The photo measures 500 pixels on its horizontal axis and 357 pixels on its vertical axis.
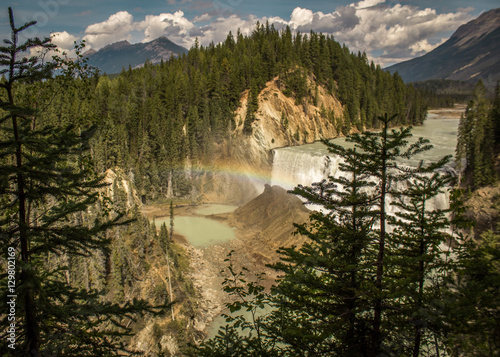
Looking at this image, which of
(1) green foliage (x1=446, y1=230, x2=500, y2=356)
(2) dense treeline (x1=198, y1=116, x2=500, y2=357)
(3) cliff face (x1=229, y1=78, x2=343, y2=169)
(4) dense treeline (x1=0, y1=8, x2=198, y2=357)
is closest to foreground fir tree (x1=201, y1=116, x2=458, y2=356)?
(2) dense treeline (x1=198, y1=116, x2=500, y2=357)

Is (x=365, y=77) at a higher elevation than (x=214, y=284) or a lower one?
higher

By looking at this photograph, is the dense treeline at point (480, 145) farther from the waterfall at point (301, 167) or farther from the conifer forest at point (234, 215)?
the waterfall at point (301, 167)

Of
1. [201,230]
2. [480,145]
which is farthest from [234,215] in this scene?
[480,145]

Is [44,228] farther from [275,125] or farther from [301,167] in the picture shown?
[275,125]

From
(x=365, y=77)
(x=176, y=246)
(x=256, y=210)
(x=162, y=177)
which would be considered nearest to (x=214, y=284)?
(x=176, y=246)

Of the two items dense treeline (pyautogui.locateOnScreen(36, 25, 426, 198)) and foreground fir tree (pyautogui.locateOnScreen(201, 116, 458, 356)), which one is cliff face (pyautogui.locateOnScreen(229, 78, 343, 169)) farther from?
foreground fir tree (pyautogui.locateOnScreen(201, 116, 458, 356))

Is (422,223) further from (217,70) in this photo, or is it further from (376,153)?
(217,70)

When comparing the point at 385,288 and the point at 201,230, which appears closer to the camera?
the point at 385,288

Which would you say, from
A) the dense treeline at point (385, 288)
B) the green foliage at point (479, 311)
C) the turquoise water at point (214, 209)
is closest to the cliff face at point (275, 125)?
the turquoise water at point (214, 209)

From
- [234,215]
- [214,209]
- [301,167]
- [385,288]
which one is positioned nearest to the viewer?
[385,288]
